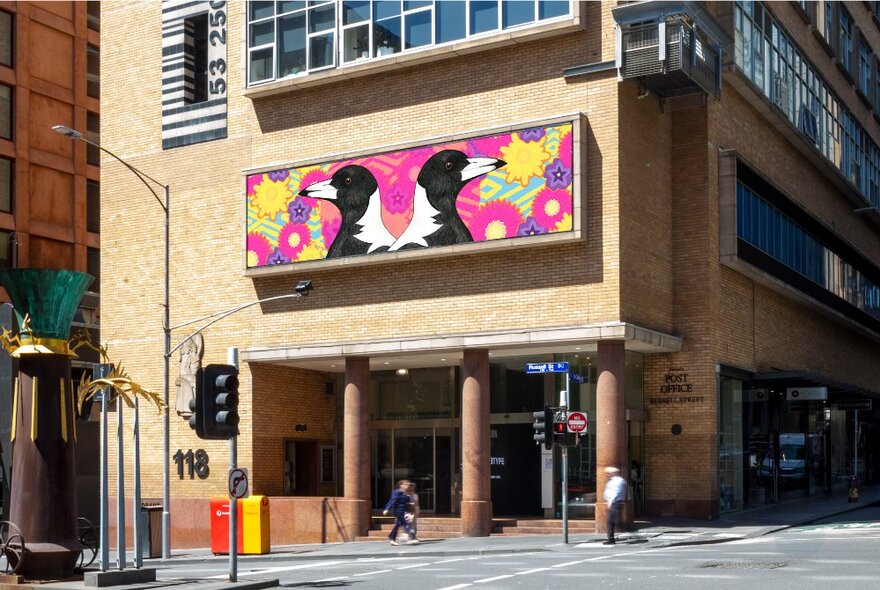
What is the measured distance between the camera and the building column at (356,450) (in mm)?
33594

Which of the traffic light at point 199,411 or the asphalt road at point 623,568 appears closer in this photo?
the asphalt road at point 623,568

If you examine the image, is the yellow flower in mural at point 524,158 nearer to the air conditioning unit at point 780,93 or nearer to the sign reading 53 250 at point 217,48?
the sign reading 53 250 at point 217,48

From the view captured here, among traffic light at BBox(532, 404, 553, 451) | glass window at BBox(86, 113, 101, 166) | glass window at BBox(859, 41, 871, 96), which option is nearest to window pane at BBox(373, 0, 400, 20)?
traffic light at BBox(532, 404, 553, 451)

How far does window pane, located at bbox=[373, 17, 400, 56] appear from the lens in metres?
33.3

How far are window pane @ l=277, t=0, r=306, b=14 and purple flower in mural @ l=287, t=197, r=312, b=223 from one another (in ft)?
17.2

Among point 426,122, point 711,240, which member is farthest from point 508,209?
point 711,240

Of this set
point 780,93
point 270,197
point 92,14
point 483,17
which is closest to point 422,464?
point 270,197

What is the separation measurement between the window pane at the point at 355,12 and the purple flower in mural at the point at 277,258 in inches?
257

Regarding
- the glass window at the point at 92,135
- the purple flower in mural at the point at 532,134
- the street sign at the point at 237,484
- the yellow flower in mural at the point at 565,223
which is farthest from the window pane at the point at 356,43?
the glass window at the point at 92,135

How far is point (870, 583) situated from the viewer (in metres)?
17.5

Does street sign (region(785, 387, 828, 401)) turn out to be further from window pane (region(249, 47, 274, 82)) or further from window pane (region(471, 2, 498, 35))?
window pane (region(249, 47, 274, 82))

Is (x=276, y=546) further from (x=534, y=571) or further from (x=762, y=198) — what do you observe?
(x=762, y=198)

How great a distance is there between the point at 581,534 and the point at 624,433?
106 inches

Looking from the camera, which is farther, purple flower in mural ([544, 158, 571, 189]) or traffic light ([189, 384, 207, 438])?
purple flower in mural ([544, 158, 571, 189])
